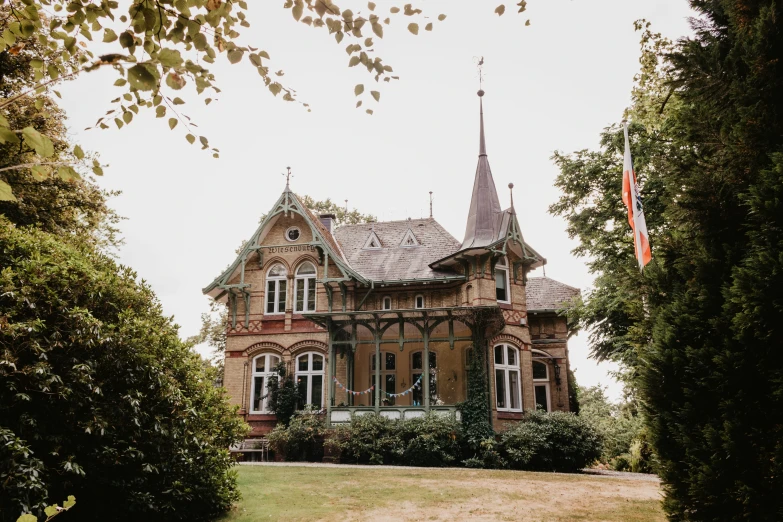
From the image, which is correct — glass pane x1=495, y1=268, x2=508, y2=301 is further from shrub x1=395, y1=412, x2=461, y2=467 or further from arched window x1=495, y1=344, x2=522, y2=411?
shrub x1=395, y1=412, x2=461, y2=467

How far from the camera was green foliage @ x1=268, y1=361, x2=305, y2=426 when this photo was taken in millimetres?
21062

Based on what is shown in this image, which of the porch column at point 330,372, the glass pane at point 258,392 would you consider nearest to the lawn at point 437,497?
the porch column at point 330,372

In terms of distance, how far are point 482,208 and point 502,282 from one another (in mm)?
2996

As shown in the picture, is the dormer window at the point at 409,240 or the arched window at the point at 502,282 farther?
the dormer window at the point at 409,240

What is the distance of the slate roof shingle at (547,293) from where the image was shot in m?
25.3

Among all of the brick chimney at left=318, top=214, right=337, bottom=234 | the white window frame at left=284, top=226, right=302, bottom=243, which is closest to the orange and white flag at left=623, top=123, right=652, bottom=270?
the white window frame at left=284, top=226, right=302, bottom=243

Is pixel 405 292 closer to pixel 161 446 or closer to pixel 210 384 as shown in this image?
pixel 210 384

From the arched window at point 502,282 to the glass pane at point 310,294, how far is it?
23.6 feet

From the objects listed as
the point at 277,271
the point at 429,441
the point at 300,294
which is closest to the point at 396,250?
the point at 300,294

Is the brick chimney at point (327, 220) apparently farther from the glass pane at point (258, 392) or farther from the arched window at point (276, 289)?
the glass pane at point (258, 392)

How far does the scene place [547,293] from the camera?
26078 mm

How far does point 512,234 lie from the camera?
22.0 metres

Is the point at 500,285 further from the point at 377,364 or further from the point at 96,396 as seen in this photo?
the point at 96,396

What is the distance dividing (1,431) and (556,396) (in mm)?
22241
